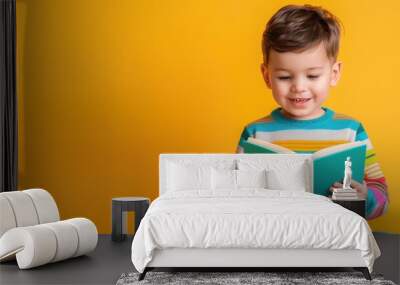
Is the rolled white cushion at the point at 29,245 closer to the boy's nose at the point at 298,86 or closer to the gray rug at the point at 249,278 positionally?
the gray rug at the point at 249,278

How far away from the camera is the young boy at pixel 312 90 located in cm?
735

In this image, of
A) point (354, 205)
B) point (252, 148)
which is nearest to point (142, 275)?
point (354, 205)

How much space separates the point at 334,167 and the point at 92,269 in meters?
3.13

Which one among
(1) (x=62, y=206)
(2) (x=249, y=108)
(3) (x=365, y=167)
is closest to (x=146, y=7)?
(2) (x=249, y=108)

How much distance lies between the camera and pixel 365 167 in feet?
24.3

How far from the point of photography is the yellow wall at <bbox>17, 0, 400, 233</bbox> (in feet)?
24.7

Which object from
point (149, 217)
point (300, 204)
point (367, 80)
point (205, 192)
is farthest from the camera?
point (367, 80)

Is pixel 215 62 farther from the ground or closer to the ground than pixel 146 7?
closer to the ground

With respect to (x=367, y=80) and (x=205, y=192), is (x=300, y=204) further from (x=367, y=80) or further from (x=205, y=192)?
(x=367, y=80)

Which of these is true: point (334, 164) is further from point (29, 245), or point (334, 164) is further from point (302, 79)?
point (29, 245)

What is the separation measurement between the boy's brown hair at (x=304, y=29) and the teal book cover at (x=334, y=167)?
3.50 feet

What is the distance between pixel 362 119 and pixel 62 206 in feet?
11.7

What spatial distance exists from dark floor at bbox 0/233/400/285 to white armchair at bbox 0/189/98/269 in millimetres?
83

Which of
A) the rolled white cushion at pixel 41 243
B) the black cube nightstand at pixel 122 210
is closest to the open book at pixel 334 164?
the black cube nightstand at pixel 122 210
